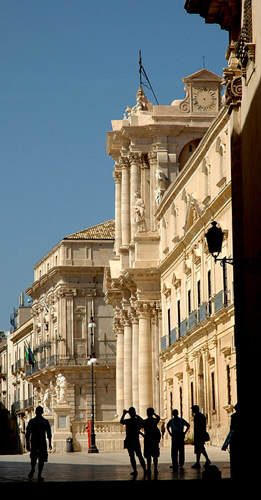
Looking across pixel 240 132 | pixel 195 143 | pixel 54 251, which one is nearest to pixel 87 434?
pixel 195 143

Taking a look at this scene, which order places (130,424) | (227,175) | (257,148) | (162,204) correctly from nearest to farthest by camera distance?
1. (257,148)
2. (130,424)
3. (227,175)
4. (162,204)

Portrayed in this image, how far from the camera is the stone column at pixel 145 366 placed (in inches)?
2363

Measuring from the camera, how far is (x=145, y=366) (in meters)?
60.2

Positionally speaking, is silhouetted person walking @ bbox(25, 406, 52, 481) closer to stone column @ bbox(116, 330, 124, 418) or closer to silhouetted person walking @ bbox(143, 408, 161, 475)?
silhouetted person walking @ bbox(143, 408, 161, 475)

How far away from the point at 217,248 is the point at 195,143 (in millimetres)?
43766

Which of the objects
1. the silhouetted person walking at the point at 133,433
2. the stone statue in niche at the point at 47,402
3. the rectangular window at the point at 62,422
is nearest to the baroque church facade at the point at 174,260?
the rectangular window at the point at 62,422

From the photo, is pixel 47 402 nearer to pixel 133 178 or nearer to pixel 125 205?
pixel 125 205

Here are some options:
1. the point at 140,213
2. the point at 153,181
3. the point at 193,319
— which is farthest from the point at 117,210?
the point at 193,319

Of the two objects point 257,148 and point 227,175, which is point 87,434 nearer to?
point 227,175

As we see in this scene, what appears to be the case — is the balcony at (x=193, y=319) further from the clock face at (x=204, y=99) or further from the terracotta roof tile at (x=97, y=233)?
the terracotta roof tile at (x=97, y=233)

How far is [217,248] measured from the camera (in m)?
20.6

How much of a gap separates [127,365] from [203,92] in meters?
15.7

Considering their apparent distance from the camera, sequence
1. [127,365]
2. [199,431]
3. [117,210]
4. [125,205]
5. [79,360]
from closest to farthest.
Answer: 1. [199,431]
2. [127,365]
3. [125,205]
4. [117,210]
5. [79,360]

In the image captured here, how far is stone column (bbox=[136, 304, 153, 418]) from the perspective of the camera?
6003 centimetres
